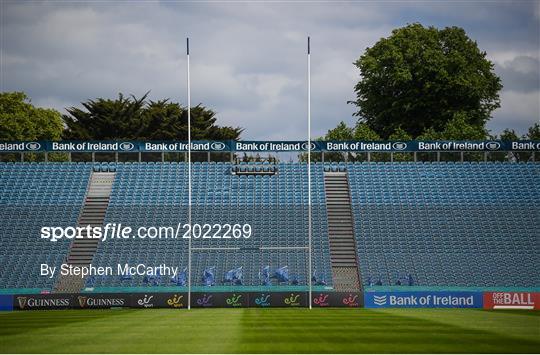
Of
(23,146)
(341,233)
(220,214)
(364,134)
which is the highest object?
(364,134)

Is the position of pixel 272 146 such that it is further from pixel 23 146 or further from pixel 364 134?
pixel 364 134

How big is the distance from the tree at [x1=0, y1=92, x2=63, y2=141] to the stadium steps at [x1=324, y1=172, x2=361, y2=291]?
4083cm

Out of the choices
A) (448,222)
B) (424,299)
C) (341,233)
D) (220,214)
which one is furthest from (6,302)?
(448,222)

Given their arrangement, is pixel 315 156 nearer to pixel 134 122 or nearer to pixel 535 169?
pixel 535 169

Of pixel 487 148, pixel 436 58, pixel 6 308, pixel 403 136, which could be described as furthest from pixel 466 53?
pixel 6 308

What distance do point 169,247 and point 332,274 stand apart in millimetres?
10018

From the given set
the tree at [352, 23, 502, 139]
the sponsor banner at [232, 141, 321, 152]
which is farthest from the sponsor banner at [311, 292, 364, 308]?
the tree at [352, 23, 502, 139]

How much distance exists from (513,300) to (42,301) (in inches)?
920

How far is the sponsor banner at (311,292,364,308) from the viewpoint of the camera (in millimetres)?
44875

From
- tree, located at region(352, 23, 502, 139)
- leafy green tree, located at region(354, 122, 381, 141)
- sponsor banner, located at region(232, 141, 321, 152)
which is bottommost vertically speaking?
sponsor banner, located at region(232, 141, 321, 152)

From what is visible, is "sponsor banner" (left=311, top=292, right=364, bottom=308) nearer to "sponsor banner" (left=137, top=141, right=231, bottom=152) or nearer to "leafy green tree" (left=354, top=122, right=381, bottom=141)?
"sponsor banner" (left=137, top=141, right=231, bottom=152)

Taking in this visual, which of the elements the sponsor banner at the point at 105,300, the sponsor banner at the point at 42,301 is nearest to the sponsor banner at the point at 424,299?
the sponsor banner at the point at 105,300

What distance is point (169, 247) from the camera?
176ft

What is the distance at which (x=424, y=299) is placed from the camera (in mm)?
44750
